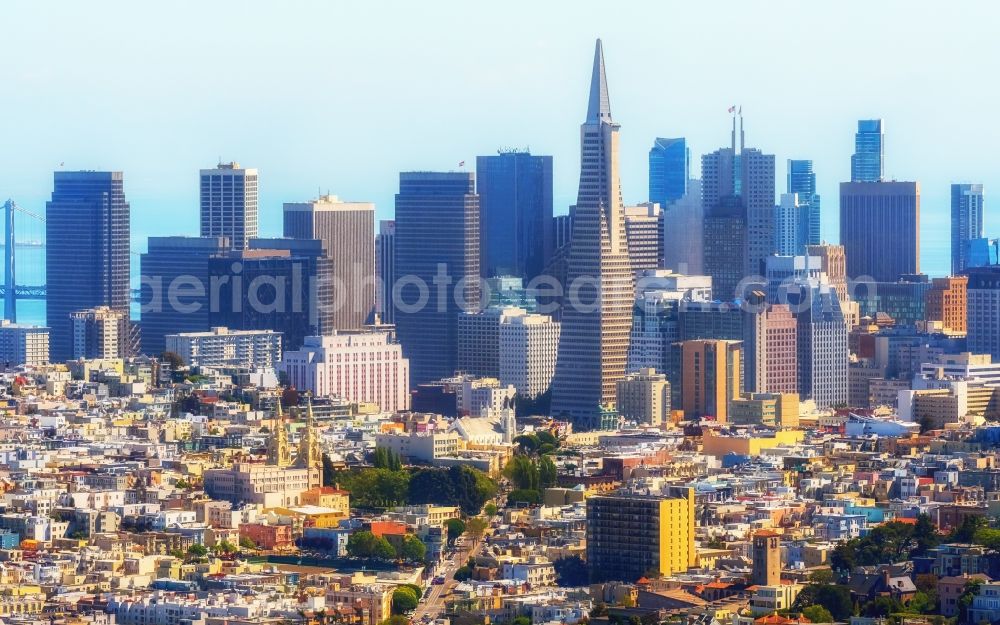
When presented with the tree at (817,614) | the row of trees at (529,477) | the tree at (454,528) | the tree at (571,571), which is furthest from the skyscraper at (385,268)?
the tree at (817,614)

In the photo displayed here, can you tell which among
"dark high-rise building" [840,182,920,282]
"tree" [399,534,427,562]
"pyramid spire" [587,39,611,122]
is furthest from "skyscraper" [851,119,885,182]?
"tree" [399,534,427,562]

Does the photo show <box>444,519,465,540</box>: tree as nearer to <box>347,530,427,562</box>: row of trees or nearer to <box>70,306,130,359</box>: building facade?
<box>347,530,427,562</box>: row of trees

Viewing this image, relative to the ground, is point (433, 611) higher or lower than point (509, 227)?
lower

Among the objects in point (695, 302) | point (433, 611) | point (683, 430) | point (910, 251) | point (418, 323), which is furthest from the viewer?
point (910, 251)

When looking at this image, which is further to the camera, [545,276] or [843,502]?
[545,276]

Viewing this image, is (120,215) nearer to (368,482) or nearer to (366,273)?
(366,273)

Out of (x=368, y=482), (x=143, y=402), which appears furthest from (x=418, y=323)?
(x=368, y=482)
